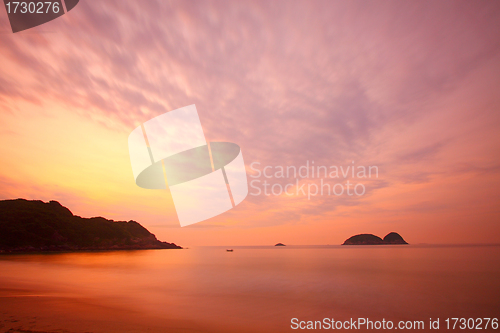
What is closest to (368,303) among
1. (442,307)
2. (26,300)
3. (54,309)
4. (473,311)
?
(442,307)

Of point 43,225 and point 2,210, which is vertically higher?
point 2,210

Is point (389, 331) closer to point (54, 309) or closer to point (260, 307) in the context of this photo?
point (260, 307)

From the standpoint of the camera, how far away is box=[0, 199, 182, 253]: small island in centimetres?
7900

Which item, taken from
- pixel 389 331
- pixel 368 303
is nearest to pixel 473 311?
pixel 368 303

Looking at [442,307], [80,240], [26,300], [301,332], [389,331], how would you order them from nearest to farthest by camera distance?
[301,332] < [389,331] < [26,300] < [442,307] < [80,240]

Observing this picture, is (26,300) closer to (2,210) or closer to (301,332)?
(301,332)

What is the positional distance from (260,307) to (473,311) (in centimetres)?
1471

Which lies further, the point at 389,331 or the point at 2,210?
the point at 2,210

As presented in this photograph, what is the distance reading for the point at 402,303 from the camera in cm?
1639

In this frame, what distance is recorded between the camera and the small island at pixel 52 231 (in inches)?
3110

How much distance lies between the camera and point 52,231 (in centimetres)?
9112

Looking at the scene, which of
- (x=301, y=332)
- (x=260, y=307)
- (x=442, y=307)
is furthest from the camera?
(x=442, y=307)

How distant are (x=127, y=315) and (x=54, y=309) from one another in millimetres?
3603

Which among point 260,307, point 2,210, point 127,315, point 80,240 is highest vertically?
point 2,210
